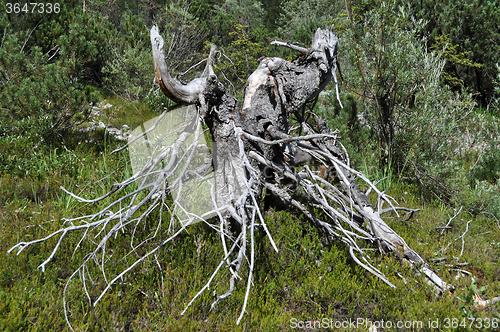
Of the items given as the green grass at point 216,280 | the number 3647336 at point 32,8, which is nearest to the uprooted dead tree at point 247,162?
the green grass at point 216,280

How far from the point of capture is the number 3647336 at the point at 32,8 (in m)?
6.82

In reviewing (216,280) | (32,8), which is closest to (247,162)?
(216,280)

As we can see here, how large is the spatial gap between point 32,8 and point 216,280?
8030 millimetres

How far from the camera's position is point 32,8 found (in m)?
7.05

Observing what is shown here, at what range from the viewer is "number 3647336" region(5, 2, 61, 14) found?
6820 millimetres

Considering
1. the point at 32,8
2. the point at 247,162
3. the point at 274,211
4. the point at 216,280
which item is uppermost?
the point at 32,8

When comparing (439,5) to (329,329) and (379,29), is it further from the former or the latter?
(329,329)

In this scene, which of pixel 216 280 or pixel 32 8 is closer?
pixel 216 280

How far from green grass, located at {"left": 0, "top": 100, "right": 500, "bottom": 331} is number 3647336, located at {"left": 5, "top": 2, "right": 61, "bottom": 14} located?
17.1ft

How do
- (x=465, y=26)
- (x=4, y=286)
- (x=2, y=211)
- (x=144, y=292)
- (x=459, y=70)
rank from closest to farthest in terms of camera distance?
(x=4, y=286) → (x=144, y=292) → (x=2, y=211) → (x=465, y=26) → (x=459, y=70)

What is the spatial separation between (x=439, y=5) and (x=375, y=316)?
10.2m

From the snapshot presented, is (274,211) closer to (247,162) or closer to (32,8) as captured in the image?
(247,162)

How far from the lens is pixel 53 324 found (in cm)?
240

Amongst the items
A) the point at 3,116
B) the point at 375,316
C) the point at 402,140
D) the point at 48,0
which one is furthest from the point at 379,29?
the point at 48,0
